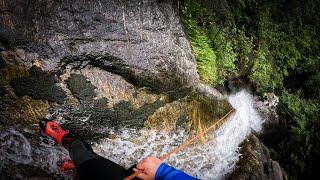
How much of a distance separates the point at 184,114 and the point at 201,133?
19.7 inches

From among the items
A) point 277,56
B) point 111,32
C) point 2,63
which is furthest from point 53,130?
point 277,56

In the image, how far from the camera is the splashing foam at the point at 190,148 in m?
4.89

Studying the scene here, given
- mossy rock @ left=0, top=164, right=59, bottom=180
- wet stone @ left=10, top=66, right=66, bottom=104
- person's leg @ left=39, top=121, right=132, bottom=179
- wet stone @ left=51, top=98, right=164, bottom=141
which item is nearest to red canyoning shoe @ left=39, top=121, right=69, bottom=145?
person's leg @ left=39, top=121, right=132, bottom=179

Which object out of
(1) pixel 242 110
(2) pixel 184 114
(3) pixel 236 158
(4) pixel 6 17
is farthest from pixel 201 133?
(4) pixel 6 17

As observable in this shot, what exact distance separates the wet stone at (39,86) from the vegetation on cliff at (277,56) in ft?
9.15

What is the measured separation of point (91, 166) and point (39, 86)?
1753 mm

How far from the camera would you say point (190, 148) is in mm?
5496

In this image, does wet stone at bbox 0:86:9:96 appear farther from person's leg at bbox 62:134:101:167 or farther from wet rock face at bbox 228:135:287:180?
wet rock face at bbox 228:135:287:180

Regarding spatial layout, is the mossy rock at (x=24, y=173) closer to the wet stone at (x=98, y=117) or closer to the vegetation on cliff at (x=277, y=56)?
the wet stone at (x=98, y=117)

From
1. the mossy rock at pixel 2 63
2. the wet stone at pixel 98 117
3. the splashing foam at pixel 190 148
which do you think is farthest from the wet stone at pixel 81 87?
the mossy rock at pixel 2 63

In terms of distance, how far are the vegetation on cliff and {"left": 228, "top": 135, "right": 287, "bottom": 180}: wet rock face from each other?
1257 millimetres

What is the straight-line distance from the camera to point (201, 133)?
223 inches

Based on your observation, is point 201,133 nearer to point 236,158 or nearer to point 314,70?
point 236,158

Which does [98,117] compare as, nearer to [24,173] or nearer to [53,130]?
[53,130]
